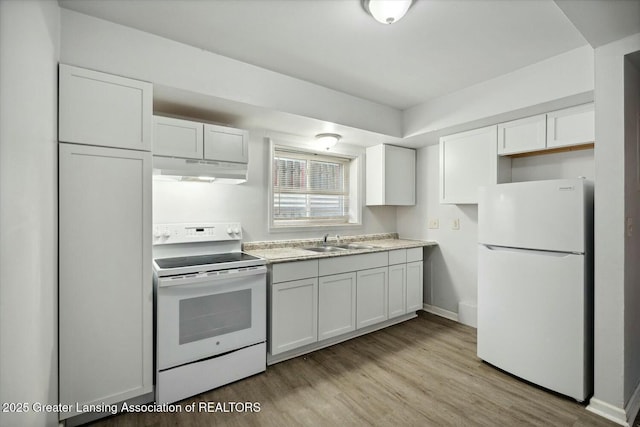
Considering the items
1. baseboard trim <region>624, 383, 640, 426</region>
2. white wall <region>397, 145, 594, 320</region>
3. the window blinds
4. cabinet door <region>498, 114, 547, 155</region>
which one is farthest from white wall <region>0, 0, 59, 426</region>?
white wall <region>397, 145, 594, 320</region>

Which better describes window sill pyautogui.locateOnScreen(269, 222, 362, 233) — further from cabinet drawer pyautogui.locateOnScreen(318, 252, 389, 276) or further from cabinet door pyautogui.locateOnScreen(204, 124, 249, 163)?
cabinet door pyautogui.locateOnScreen(204, 124, 249, 163)

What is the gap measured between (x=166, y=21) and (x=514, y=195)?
8.87 feet

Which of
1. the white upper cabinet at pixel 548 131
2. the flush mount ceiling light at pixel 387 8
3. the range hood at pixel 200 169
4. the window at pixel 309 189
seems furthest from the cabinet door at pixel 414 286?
the flush mount ceiling light at pixel 387 8

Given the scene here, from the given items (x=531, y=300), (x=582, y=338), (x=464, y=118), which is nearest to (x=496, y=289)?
(x=531, y=300)

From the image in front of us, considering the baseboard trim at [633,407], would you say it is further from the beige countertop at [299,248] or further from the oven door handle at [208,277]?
the oven door handle at [208,277]

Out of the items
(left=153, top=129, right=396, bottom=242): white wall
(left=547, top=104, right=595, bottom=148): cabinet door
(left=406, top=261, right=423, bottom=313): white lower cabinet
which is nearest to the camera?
(left=547, top=104, right=595, bottom=148): cabinet door

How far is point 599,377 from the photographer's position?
1893 mm

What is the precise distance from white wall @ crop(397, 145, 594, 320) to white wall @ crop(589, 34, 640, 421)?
3.36ft

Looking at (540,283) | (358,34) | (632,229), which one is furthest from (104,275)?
(632,229)

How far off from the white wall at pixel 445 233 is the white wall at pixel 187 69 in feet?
4.76

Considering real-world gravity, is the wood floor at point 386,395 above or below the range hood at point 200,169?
below

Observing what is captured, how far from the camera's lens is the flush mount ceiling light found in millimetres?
1582

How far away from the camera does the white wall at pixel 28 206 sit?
2.87 feet

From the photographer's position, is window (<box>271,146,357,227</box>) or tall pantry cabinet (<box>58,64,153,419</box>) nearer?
tall pantry cabinet (<box>58,64,153,419</box>)
